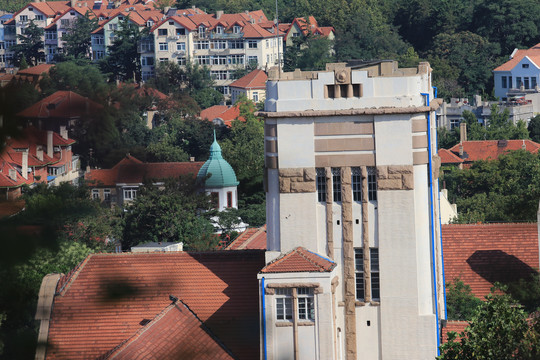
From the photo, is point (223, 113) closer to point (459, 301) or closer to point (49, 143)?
point (459, 301)

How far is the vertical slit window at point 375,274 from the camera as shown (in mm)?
19219

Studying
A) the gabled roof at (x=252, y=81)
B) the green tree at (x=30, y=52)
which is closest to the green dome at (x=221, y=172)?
the green tree at (x=30, y=52)

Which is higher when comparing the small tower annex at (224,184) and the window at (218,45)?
the window at (218,45)

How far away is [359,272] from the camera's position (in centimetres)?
1927

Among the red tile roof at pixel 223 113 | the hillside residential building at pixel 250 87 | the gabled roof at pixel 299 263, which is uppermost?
the hillside residential building at pixel 250 87

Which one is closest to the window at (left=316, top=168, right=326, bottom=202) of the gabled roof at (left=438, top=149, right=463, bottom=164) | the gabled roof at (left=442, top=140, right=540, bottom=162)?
the gabled roof at (left=438, top=149, right=463, bottom=164)

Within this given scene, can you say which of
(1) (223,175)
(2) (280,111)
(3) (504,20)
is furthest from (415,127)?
(3) (504,20)

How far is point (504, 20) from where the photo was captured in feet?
329

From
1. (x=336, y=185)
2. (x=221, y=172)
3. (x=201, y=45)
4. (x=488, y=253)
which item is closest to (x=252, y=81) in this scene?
(x=201, y=45)

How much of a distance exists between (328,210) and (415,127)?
1.64 metres

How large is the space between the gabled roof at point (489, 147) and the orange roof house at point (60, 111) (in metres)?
61.5

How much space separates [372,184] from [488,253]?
4603mm

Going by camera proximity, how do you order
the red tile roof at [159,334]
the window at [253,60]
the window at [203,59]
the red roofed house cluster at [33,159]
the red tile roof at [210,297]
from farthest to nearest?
the window at [253,60] < the window at [203,59] < the red tile roof at [210,297] < the red tile roof at [159,334] < the red roofed house cluster at [33,159]

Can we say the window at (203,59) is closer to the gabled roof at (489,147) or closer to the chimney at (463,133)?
the chimney at (463,133)
